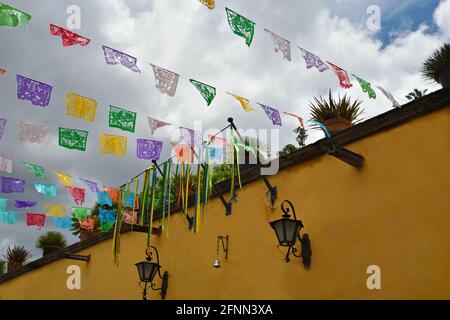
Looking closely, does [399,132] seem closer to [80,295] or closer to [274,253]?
[274,253]

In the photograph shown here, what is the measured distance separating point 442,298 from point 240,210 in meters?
3.31

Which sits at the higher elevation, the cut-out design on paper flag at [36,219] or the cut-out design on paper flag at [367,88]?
the cut-out design on paper flag at [367,88]

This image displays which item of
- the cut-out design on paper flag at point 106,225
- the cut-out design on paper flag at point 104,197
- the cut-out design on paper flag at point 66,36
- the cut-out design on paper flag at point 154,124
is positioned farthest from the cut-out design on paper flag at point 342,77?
the cut-out design on paper flag at point 106,225

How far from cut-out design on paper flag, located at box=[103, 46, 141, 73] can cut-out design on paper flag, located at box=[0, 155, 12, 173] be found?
370 centimetres

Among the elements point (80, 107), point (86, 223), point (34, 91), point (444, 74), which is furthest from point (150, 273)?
point (444, 74)

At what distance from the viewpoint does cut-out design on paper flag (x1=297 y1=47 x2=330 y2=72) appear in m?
6.61

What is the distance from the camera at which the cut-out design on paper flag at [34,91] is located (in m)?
6.74

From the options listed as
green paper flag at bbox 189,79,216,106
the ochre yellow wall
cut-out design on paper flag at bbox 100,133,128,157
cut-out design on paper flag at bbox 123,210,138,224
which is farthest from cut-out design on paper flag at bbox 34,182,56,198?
green paper flag at bbox 189,79,216,106

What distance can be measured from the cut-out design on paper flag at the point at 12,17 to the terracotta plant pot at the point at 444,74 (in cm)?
555

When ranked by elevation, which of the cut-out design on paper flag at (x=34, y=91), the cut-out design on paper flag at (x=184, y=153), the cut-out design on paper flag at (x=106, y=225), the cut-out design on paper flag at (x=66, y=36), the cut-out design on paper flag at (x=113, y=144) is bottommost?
the cut-out design on paper flag at (x=106, y=225)

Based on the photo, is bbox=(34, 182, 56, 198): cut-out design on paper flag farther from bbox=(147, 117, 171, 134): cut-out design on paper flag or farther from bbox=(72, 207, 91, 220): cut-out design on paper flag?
bbox=(147, 117, 171, 134): cut-out design on paper flag

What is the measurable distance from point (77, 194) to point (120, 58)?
12.4 feet

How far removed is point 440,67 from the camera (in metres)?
5.41

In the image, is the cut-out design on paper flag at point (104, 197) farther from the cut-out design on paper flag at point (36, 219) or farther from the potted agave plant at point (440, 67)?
the potted agave plant at point (440, 67)
